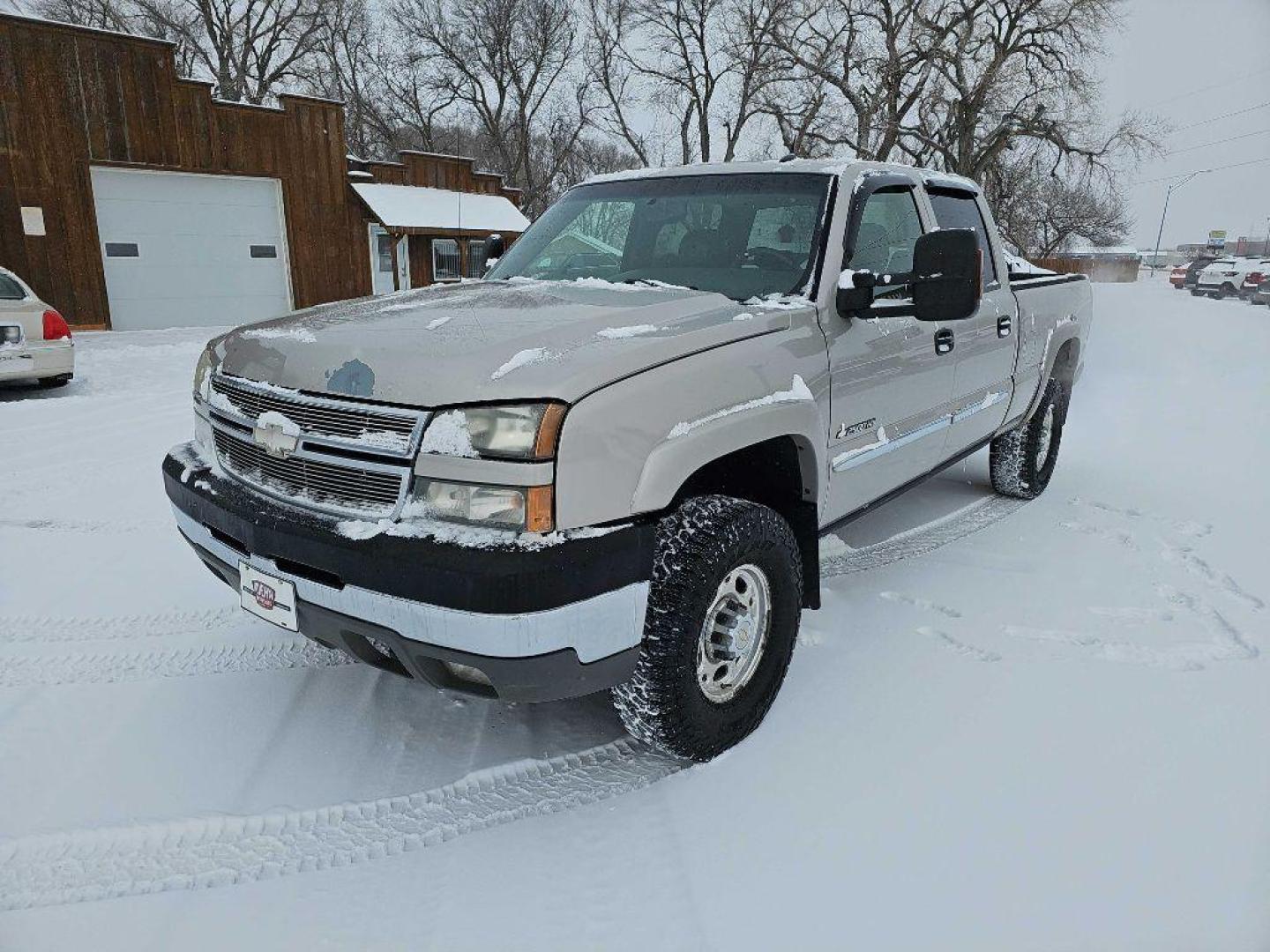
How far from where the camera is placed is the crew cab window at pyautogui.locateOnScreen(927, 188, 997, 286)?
12.9 ft

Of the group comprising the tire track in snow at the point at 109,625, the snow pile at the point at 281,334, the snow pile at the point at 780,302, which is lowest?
the tire track in snow at the point at 109,625

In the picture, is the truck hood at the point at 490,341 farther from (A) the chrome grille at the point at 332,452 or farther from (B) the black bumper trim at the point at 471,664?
(B) the black bumper trim at the point at 471,664

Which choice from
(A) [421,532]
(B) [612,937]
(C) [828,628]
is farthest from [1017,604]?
(A) [421,532]

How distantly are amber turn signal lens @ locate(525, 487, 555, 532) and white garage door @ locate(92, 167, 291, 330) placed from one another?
16187 mm

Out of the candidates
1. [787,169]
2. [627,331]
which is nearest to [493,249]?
[787,169]

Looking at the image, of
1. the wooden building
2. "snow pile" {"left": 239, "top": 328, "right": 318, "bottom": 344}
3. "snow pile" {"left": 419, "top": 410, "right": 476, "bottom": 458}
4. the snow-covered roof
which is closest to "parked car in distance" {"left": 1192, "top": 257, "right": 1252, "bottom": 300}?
the snow-covered roof

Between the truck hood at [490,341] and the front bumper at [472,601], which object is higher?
the truck hood at [490,341]

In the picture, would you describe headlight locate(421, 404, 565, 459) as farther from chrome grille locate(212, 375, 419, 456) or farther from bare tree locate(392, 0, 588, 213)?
bare tree locate(392, 0, 588, 213)

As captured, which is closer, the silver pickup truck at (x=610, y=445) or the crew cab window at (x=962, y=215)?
the silver pickup truck at (x=610, y=445)

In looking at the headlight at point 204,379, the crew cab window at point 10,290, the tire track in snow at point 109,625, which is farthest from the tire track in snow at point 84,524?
the crew cab window at point 10,290

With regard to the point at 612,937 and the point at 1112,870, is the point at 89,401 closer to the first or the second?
the point at 612,937

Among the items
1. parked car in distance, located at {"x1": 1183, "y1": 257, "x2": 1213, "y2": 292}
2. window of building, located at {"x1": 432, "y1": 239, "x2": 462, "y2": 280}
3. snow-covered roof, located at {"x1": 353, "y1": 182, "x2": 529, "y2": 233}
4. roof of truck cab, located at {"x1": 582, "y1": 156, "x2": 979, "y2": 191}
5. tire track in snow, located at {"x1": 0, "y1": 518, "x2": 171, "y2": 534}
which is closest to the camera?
roof of truck cab, located at {"x1": 582, "y1": 156, "x2": 979, "y2": 191}

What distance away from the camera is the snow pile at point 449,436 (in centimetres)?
200

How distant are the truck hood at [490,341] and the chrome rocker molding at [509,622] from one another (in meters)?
0.50
